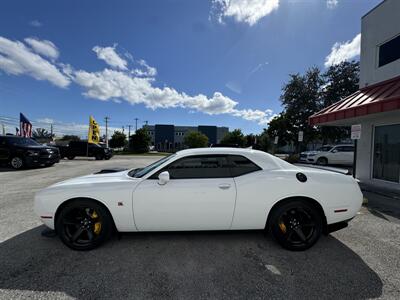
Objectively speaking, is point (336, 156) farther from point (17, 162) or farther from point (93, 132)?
point (93, 132)

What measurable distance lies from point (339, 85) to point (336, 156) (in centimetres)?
1174

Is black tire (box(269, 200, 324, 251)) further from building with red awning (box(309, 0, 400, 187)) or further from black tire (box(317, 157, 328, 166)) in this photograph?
black tire (box(317, 157, 328, 166))

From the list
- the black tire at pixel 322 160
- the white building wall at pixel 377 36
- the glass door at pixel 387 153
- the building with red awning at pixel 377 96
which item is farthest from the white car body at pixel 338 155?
the white building wall at pixel 377 36

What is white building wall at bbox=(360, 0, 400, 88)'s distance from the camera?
703 centimetres

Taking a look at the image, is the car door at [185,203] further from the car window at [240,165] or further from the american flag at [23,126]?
the american flag at [23,126]

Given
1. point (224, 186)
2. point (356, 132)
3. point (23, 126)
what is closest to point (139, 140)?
point (23, 126)

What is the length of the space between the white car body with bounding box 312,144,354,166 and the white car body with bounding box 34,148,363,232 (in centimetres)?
1216

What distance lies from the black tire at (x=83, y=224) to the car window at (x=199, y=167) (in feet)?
2.81

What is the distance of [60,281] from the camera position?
209cm

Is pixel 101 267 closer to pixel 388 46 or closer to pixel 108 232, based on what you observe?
pixel 108 232

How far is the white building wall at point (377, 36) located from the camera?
277 inches

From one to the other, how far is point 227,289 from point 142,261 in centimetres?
107

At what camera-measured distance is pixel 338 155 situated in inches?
523

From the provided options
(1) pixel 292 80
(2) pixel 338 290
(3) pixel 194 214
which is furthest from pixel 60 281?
(1) pixel 292 80
